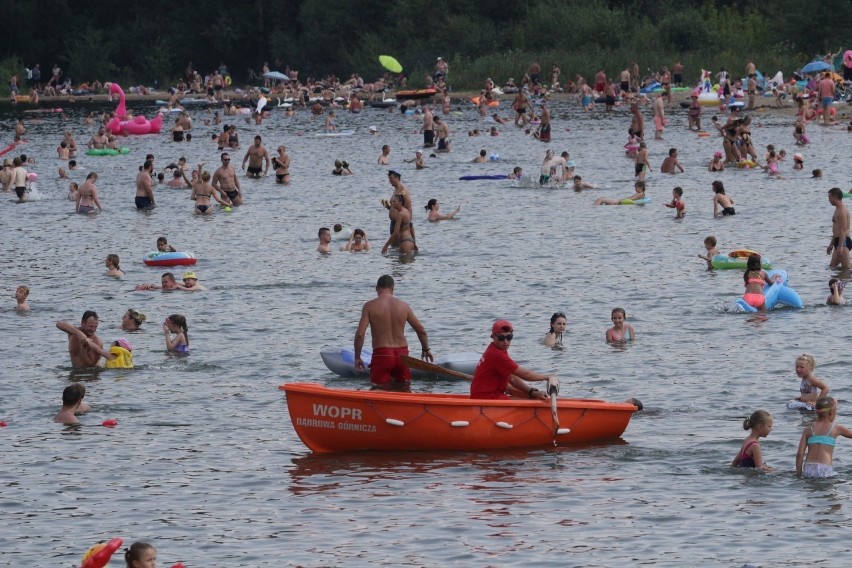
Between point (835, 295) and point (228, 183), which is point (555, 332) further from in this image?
point (228, 183)

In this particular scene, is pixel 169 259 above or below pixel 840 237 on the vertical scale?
below

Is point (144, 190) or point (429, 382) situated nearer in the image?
point (429, 382)

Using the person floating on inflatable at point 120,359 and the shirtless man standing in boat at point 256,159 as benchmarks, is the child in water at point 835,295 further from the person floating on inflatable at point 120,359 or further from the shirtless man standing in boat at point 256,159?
the shirtless man standing in boat at point 256,159

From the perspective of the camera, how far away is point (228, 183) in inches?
1545

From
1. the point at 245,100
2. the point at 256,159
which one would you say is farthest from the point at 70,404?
the point at 245,100

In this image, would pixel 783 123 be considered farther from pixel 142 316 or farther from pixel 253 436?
pixel 253 436

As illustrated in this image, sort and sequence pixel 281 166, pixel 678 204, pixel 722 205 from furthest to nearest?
pixel 281 166 → pixel 678 204 → pixel 722 205

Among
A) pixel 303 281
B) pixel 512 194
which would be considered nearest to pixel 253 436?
pixel 303 281

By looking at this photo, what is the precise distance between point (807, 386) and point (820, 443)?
3120 mm

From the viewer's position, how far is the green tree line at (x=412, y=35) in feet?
254

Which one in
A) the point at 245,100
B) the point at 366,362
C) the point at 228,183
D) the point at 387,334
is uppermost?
the point at 245,100

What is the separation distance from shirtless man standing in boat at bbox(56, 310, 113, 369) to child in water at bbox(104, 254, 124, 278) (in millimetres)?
7646

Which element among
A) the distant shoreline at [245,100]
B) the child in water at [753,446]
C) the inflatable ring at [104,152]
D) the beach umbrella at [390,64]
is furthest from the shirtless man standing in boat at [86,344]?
the beach umbrella at [390,64]

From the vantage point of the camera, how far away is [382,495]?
14.8m
